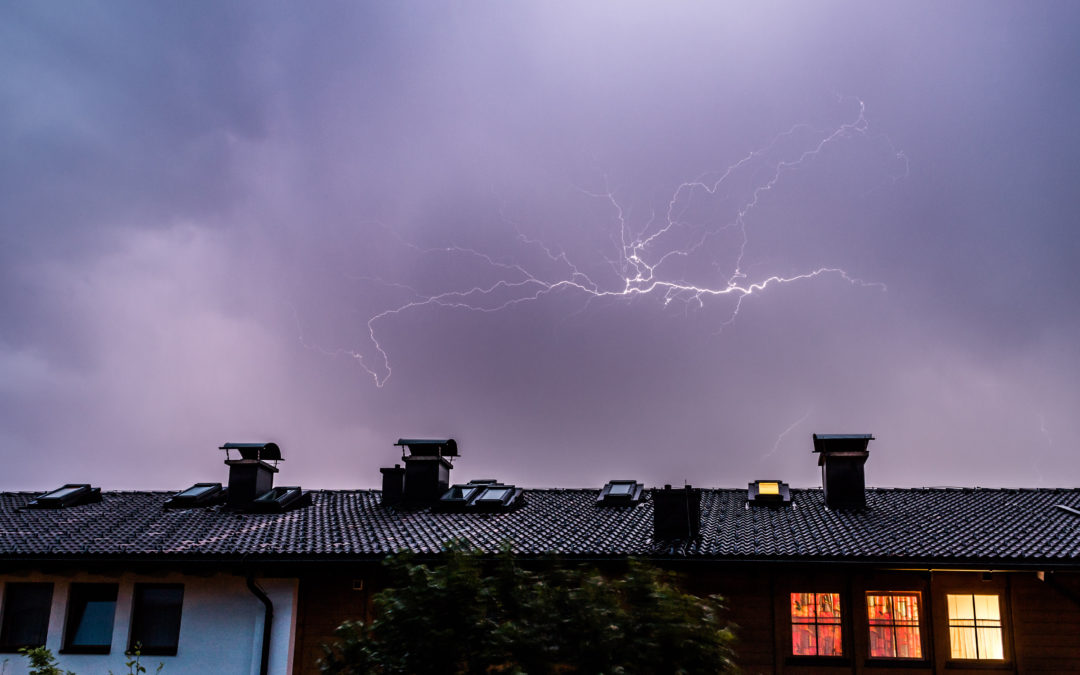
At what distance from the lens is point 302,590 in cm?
1684

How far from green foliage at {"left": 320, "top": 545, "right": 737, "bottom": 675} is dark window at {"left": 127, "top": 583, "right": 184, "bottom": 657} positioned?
812 cm

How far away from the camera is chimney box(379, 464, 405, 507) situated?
21.3 metres

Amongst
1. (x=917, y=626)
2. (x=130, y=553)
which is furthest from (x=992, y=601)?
(x=130, y=553)

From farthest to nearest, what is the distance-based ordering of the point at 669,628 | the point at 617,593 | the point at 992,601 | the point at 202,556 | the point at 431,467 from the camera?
the point at 431,467 → the point at 202,556 → the point at 992,601 → the point at 617,593 → the point at 669,628

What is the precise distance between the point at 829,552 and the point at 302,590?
345 inches

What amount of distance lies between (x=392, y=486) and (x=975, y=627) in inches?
462

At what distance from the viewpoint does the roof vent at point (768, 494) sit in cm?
1998

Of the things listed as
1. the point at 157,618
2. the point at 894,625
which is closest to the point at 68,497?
the point at 157,618

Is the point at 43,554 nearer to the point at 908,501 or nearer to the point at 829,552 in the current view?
the point at 829,552

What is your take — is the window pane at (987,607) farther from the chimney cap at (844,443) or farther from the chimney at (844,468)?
the chimney cap at (844,443)

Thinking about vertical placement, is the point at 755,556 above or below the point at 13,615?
above

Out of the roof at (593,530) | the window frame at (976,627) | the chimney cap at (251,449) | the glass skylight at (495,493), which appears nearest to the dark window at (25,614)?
the roof at (593,530)

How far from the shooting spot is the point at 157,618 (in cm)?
1720

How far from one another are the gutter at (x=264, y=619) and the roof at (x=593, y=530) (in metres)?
0.52
